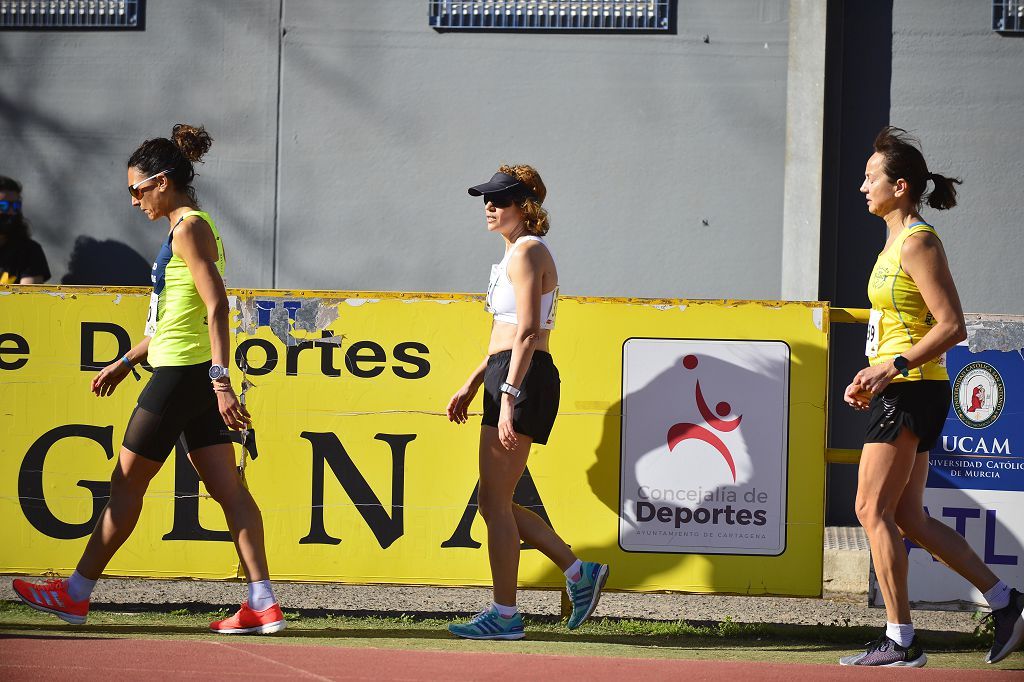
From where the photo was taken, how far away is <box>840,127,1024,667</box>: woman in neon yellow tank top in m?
4.25

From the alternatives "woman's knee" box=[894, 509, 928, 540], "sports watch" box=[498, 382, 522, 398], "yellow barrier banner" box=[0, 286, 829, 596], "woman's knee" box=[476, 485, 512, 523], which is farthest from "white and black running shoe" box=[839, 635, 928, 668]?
"sports watch" box=[498, 382, 522, 398]

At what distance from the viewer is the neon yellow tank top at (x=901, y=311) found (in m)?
4.31

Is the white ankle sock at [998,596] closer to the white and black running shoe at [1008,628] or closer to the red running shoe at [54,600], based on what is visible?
the white and black running shoe at [1008,628]

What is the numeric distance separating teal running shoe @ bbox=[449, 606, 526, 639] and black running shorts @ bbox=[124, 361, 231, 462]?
1.35m

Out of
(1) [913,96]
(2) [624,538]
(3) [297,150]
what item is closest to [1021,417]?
(2) [624,538]

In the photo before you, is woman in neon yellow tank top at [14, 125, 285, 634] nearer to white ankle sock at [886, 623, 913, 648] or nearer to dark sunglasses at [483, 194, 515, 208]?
dark sunglasses at [483, 194, 515, 208]

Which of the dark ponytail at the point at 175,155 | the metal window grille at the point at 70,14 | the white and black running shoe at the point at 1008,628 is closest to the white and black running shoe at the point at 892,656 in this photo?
the white and black running shoe at the point at 1008,628

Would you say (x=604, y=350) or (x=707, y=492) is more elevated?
(x=604, y=350)

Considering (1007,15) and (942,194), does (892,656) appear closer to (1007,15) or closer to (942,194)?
(942,194)

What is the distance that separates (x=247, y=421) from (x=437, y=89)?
437cm

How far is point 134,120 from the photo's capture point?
8.57 meters

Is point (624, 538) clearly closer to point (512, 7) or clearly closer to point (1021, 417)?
point (1021, 417)

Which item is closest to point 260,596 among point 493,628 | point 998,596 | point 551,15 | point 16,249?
point 493,628

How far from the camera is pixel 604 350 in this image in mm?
5098
